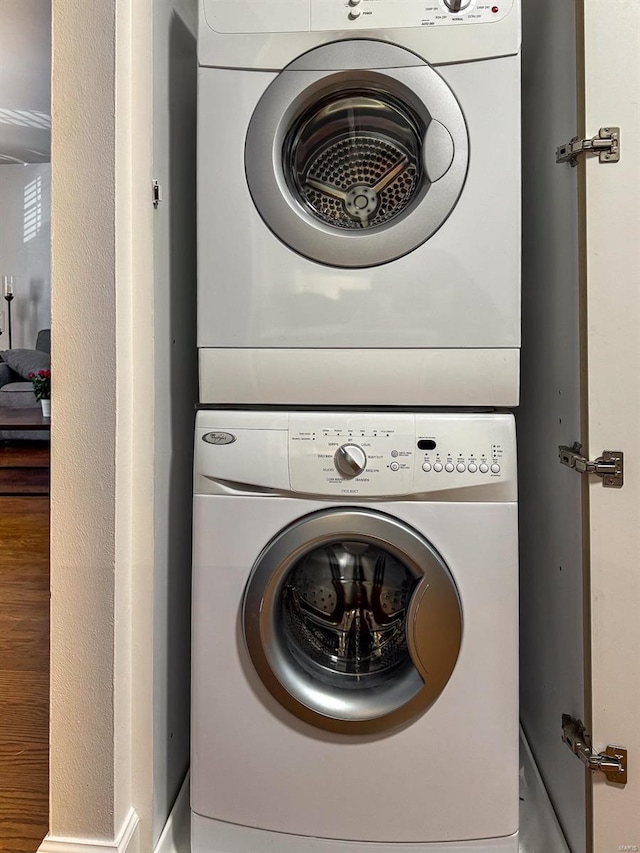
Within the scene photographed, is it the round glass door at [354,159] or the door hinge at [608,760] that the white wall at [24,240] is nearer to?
the round glass door at [354,159]

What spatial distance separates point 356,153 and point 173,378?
23.1 inches

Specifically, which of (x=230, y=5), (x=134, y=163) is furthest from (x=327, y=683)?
(x=230, y=5)

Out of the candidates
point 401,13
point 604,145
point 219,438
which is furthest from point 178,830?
point 401,13

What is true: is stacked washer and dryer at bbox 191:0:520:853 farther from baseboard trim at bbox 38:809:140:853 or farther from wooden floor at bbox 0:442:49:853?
wooden floor at bbox 0:442:49:853

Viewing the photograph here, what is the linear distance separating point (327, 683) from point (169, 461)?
1.79ft

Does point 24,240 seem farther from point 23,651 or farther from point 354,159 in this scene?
point 354,159

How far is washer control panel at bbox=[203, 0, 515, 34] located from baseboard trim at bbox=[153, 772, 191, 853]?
156cm

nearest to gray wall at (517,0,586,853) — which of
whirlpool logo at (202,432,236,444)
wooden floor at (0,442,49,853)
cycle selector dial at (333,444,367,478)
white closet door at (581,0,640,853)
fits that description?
white closet door at (581,0,640,853)

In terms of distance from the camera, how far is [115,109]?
1.02 meters

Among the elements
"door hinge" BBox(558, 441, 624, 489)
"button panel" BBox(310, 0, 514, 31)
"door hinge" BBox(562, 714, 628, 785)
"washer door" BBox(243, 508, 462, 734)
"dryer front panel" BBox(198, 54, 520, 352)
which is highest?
"button panel" BBox(310, 0, 514, 31)

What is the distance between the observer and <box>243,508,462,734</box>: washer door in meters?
1.11

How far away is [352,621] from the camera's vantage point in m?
1.23

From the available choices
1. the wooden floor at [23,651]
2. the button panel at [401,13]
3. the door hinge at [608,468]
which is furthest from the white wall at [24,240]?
the door hinge at [608,468]

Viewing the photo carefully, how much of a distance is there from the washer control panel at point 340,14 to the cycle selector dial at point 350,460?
30.4 inches
